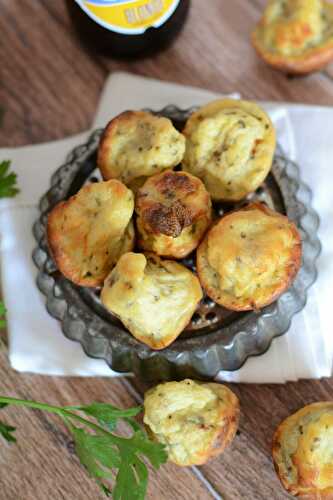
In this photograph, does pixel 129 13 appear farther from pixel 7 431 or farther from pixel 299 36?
pixel 7 431

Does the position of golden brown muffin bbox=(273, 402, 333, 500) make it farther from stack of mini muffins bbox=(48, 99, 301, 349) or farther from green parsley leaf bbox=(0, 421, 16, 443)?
green parsley leaf bbox=(0, 421, 16, 443)

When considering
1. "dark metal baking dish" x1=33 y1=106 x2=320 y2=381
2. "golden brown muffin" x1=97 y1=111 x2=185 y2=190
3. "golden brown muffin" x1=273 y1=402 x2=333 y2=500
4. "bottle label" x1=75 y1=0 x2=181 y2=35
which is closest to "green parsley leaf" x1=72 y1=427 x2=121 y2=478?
"dark metal baking dish" x1=33 y1=106 x2=320 y2=381

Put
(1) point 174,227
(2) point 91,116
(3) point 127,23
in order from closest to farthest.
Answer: (1) point 174,227
(3) point 127,23
(2) point 91,116

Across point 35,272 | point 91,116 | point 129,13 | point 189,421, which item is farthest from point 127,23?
point 189,421

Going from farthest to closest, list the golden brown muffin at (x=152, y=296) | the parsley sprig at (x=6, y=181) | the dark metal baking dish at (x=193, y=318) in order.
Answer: the parsley sprig at (x=6, y=181) → the dark metal baking dish at (x=193, y=318) → the golden brown muffin at (x=152, y=296)

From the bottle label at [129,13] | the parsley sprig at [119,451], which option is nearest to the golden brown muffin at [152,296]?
the parsley sprig at [119,451]

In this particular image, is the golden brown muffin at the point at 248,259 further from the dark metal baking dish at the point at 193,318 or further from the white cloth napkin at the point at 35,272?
the white cloth napkin at the point at 35,272
